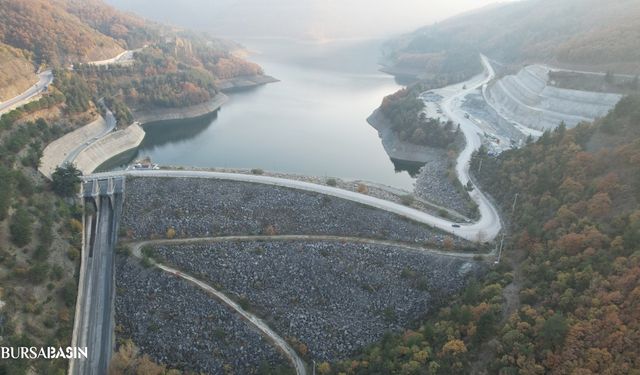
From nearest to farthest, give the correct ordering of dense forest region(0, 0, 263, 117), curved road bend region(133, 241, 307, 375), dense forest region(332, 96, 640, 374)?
dense forest region(332, 96, 640, 374)
curved road bend region(133, 241, 307, 375)
dense forest region(0, 0, 263, 117)

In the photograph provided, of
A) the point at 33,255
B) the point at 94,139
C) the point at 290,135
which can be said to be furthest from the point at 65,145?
the point at 290,135

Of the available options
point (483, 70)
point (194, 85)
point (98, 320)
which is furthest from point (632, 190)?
point (483, 70)

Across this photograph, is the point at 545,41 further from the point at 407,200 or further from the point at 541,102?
the point at 407,200

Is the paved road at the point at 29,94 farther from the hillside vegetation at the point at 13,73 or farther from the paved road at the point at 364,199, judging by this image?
the paved road at the point at 364,199

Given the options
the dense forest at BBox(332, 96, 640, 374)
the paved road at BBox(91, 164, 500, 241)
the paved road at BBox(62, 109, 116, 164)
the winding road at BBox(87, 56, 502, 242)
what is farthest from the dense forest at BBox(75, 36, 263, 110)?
the dense forest at BBox(332, 96, 640, 374)

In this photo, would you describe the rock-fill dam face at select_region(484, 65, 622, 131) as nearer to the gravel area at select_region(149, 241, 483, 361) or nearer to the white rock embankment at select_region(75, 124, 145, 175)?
the gravel area at select_region(149, 241, 483, 361)

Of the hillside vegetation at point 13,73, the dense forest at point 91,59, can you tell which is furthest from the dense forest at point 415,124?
the hillside vegetation at point 13,73
